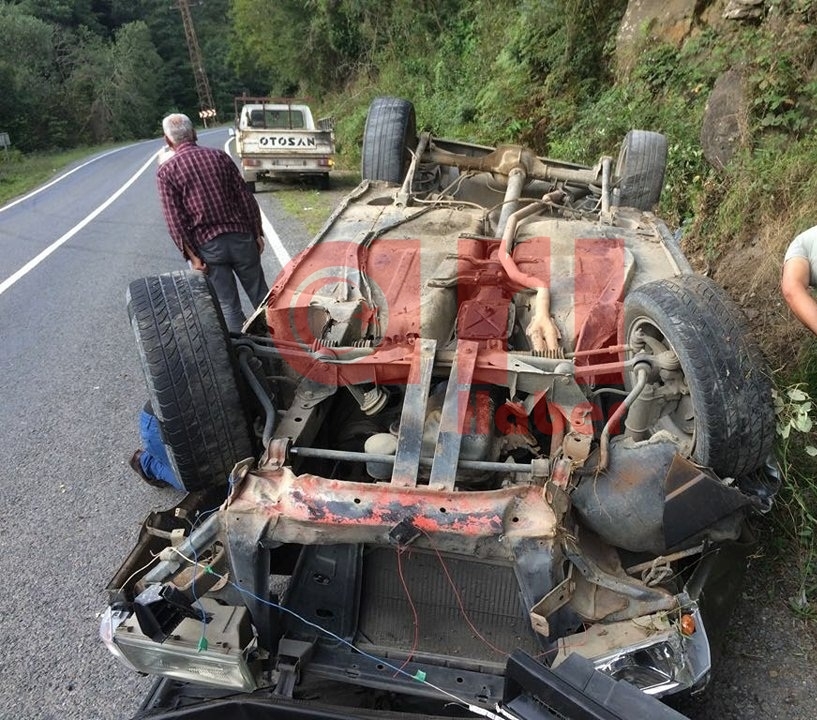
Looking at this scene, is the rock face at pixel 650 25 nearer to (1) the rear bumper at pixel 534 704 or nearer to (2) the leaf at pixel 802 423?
(2) the leaf at pixel 802 423

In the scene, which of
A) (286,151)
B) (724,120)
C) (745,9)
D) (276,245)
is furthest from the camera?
(286,151)

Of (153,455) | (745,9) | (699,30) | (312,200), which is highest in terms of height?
(745,9)

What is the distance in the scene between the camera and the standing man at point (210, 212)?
15.1 ft

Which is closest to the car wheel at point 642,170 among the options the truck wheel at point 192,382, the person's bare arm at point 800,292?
the person's bare arm at point 800,292

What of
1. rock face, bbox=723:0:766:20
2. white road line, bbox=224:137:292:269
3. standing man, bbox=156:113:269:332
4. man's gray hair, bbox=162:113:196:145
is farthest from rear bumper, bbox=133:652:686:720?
rock face, bbox=723:0:766:20

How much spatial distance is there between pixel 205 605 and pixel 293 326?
139cm

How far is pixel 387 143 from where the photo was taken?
6453 millimetres

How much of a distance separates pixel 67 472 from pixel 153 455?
0.69 m

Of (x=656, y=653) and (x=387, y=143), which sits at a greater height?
(x=387, y=143)

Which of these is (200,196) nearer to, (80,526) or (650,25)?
(80,526)

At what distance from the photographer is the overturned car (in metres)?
2.14

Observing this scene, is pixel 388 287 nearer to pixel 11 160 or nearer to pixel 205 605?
pixel 205 605

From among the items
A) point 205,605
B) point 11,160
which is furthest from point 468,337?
point 11,160

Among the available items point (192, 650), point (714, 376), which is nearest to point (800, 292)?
point (714, 376)
